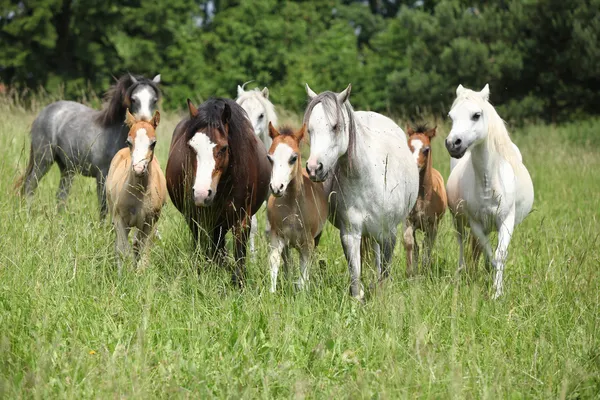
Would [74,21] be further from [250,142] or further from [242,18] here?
[250,142]

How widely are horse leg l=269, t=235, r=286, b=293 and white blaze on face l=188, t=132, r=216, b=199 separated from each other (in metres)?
0.69

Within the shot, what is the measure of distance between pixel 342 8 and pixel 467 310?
30647mm

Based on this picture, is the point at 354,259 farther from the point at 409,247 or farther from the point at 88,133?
the point at 88,133

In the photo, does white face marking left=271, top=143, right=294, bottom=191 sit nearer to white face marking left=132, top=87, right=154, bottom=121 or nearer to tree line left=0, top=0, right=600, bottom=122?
white face marking left=132, top=87, right=154, bottom=121

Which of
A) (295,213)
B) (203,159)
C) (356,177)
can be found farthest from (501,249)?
(203,159)

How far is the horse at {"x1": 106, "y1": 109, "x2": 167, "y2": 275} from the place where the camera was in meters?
5.68

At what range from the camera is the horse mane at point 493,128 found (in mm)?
6015

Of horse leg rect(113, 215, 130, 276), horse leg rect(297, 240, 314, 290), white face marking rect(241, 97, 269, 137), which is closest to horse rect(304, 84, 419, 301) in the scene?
horse leg rect(297, 240, 314, 290)

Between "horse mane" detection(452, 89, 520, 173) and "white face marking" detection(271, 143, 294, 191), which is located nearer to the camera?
"white face marking" detection(271, 143, 294, 191)

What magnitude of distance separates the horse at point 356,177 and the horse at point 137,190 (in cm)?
129

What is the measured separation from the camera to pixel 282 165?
5.17m

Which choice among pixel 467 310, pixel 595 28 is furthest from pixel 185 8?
pixel 467 310

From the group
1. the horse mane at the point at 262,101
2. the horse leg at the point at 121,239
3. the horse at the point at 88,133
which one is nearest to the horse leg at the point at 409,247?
the horse mane at the point at 262,101

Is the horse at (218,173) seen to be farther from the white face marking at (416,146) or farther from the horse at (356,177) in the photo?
the white face marking at (416,146)
